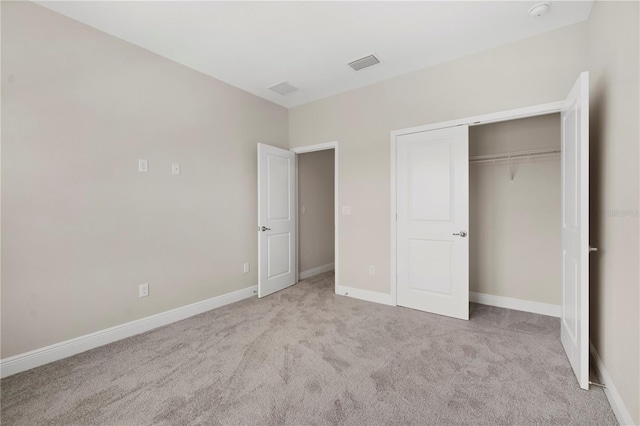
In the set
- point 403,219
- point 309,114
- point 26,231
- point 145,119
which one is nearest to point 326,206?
point 309,114

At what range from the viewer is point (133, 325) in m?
2.76

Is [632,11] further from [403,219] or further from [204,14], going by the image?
[204,14]

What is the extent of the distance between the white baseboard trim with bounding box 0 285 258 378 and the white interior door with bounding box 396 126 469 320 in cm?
236

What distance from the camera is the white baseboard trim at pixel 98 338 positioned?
2131mm

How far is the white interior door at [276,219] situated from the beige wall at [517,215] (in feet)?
8.28

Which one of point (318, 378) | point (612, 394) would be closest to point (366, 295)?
point (318, 378)

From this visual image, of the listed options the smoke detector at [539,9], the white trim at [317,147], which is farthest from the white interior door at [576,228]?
the white trim at [317,147]

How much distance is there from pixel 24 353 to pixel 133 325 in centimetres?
74

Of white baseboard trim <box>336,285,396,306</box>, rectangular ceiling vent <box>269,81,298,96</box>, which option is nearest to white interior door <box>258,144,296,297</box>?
rectangular ceiling vent <box>269,81,298,96</box>

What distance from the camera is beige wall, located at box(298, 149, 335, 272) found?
4895mm

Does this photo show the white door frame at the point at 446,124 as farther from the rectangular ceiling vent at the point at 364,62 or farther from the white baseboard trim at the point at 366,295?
the rectangular ceiling vent at the point at 364,62

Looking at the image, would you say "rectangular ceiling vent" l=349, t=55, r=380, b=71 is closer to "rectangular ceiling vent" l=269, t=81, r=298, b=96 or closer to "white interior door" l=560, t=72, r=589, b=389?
"rectangular ceiling vent" l=269, t=81, r=298, b=96

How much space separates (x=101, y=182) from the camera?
256cm

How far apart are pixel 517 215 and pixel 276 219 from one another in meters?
3.07
